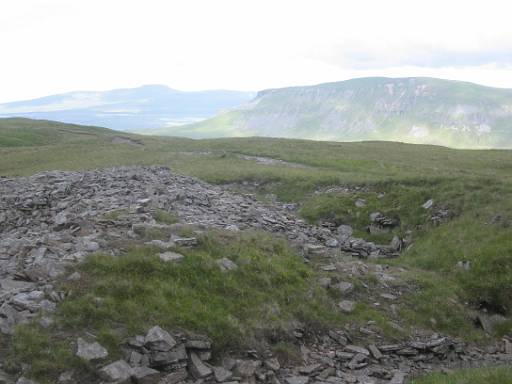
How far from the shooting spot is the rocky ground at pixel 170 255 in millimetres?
12992

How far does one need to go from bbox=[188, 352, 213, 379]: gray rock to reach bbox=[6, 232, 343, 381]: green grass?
0.84 meters

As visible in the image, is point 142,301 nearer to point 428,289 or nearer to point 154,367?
point 154,367

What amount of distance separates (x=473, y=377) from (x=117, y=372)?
9562mm

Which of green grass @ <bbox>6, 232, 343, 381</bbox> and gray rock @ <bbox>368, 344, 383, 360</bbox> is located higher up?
green grass @ <bbox>6, 232, 343, 381</bbox>

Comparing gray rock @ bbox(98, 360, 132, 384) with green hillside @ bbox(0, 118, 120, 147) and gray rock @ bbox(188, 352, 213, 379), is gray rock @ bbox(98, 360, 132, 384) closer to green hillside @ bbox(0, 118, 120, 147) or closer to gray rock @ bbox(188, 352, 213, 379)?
gray rock @ bbox(188, 352, 213, 379)

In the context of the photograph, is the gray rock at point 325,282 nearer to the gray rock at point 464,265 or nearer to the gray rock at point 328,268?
the gray rock at point 328,268

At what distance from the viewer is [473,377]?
44.1 feet

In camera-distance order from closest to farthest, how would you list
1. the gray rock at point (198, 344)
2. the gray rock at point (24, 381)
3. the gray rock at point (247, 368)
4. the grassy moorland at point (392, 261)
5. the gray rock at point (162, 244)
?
the gray rock at point (24, 381) < the gray rock at point (247, 368) < the gray rock at point (198, 344) < the grassy moorland at point (392, 261) < the gray rock at point (162, 244)

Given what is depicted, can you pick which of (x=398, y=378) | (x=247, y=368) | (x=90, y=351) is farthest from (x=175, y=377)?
(x=398, y=378)

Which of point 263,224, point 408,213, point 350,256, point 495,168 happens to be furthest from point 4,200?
point 495,168

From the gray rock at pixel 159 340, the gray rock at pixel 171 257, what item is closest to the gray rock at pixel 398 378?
the gray rock at pixel 159 340

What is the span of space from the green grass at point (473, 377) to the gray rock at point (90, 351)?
8.65 metres

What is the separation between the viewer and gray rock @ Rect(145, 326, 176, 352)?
13.0 meters

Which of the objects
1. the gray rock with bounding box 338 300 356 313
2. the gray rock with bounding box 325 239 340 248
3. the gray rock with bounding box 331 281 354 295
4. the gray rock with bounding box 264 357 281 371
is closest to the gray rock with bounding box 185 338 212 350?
the gray rock with bounding box 264 357 281 371
